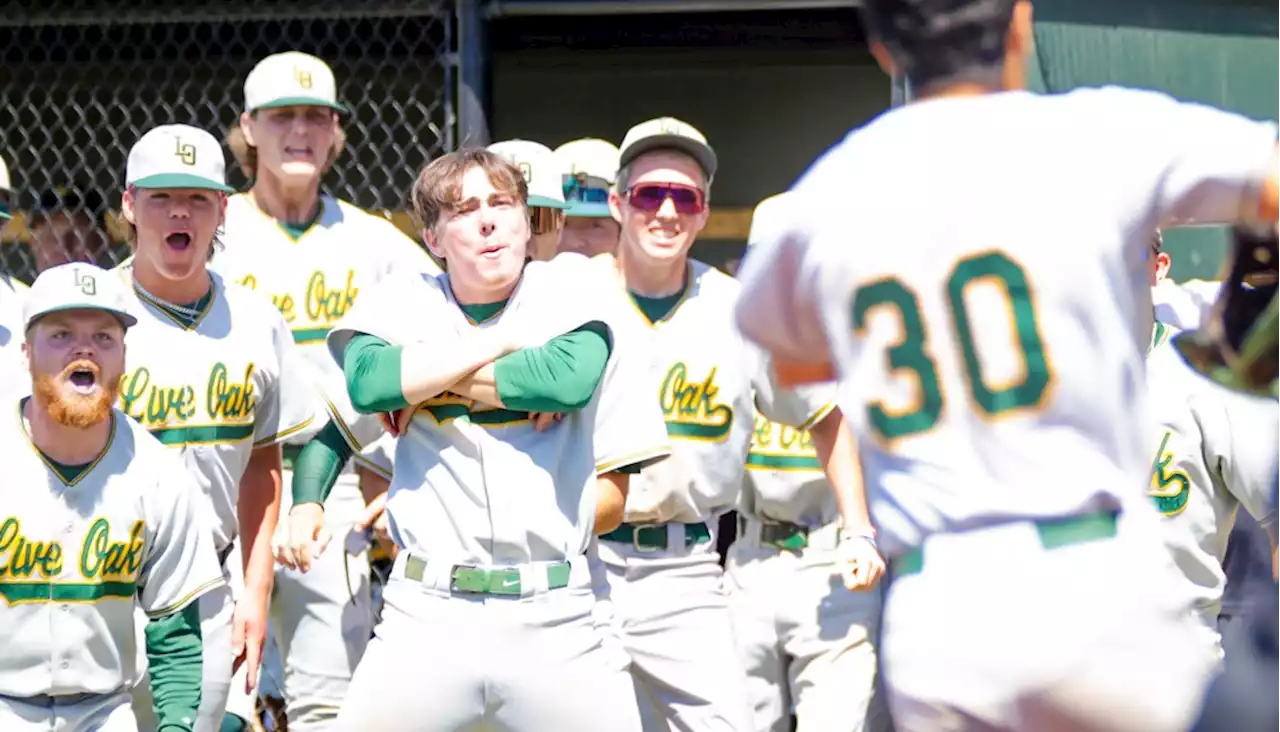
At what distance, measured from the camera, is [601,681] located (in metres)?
3.46

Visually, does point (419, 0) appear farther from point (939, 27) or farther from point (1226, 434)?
point (939, 27)

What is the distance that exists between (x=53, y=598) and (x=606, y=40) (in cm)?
473

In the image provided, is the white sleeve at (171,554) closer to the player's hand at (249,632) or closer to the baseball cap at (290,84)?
the player's hand at (249,632)

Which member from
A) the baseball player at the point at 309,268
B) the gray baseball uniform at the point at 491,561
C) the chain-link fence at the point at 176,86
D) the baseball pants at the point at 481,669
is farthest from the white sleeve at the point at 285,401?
the chain-link fence at the point at 176,86

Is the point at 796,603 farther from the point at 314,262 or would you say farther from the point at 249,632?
the point at 314,262

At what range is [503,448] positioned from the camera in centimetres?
349

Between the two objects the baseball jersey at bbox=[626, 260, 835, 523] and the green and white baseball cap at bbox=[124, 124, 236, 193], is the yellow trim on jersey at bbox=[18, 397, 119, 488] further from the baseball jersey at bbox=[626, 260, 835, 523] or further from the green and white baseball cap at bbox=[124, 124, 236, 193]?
the baseball jersey at bbox=[626, 260, 835, 523]

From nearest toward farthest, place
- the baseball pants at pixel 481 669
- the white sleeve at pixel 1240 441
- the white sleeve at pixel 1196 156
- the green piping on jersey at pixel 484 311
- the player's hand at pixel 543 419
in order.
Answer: the white sleeve at pixel 1196 156, the baseball pants at pixel 481 669, the player's hand at pixel 543 419, the green piping on jersey at pixel 484 311, the white sleeve at pixel 1240 441

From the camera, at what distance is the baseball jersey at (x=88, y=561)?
377 cm

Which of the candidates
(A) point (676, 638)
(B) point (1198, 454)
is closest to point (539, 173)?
(A) point (676, 638)

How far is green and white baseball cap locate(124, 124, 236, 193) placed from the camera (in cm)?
448

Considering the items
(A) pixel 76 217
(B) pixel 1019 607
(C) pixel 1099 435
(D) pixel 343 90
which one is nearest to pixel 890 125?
(C) pixel 1099 435

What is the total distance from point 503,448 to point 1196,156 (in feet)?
5.59

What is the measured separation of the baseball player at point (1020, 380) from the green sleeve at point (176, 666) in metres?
1.95
